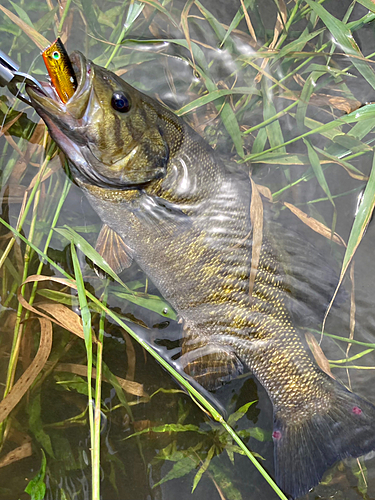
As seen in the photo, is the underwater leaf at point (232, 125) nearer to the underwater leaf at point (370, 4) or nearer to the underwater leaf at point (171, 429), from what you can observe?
the underwater leaf at point (370, 4)

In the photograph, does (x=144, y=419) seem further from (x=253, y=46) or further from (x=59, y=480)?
(x=253, y=46)

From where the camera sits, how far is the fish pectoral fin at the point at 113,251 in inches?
97.2

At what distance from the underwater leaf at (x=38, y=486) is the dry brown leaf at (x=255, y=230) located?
1648 mm

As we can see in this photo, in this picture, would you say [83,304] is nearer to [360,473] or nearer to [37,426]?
[37,426]

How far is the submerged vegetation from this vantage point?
2391mm

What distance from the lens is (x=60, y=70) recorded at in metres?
1.86

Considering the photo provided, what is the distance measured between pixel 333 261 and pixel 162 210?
1.24 meters

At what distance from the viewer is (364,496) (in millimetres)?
2604

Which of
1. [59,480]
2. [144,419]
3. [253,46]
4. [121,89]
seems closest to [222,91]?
[253,46]

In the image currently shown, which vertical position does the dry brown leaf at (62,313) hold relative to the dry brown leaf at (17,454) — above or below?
above

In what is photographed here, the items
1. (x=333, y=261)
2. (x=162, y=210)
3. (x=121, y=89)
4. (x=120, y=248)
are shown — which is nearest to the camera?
(x=121, y=89)

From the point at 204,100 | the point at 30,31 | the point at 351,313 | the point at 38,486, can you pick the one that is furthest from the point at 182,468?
the point at 30,31

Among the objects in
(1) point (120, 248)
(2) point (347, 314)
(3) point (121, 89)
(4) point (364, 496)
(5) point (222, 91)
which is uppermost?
(3) point (121, 89)

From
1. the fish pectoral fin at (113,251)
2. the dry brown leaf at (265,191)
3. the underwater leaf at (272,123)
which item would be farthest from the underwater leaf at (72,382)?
the underwater leaf at (272,123)
